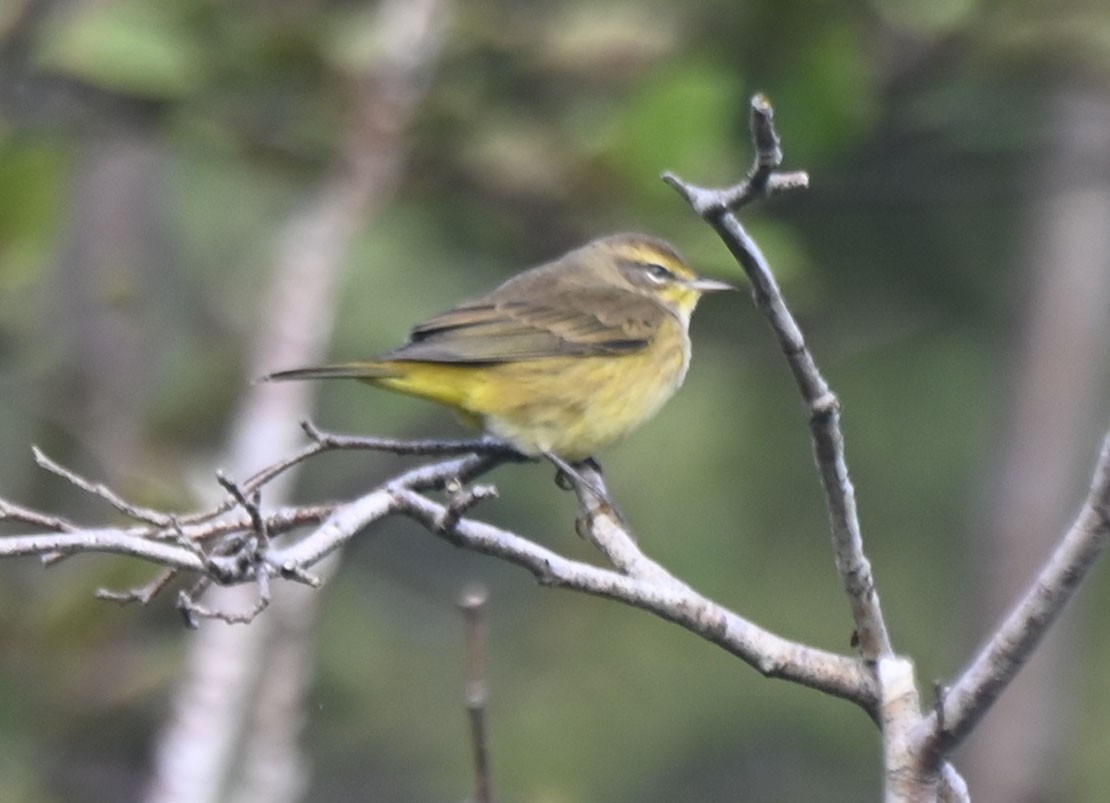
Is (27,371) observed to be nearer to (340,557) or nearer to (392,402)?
(340,557)

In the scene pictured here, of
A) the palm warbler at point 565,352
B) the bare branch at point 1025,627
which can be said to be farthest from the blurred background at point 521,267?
the bare branch at point 1025,627

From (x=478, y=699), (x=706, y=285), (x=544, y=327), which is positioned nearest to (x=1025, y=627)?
(x=478, y=699)

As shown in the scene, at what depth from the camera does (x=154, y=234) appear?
7.29m

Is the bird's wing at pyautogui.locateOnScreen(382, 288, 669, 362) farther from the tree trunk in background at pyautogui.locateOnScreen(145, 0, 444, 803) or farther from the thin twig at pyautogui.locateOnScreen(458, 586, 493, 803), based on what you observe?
the thin twig at pyautogui.locateOnScreen(458, 586, 493, 803)

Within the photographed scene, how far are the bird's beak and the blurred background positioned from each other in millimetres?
75

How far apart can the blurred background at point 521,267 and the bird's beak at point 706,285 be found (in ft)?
0.24

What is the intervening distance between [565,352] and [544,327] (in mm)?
158

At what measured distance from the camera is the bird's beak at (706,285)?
20.5 feet

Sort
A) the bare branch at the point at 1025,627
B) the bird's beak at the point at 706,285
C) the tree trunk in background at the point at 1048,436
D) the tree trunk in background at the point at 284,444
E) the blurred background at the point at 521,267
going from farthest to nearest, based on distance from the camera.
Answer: the tree trunk in background at the point at 1048,436 < the bird's beak at the point at 706,285 < the blurred background at the point at 521,267 < the tree trunk in background at the point at 284,444 < the bare branch at the point at 1025,627

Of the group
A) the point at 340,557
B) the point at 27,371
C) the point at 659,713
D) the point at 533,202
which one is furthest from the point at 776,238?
the point at 659,713

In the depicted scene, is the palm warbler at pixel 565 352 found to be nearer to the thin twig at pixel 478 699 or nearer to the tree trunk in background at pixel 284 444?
the tree trunk in background at pixel 284 444

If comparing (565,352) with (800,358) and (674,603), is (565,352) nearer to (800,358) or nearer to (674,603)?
(674,603)

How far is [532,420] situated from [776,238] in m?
1.13

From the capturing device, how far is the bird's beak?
20.5 feet
